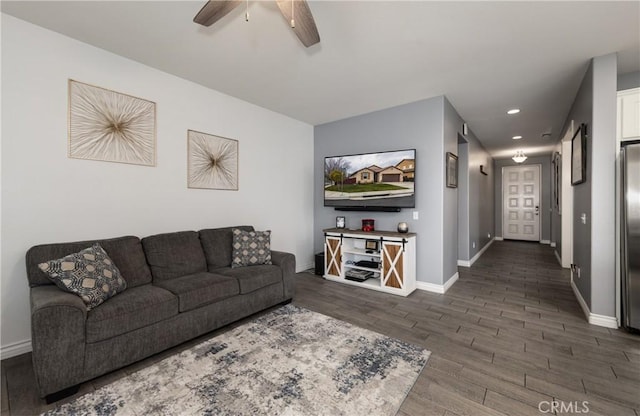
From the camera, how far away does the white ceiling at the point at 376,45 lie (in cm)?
207

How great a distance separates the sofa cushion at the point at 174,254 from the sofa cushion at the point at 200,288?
0.39 feet

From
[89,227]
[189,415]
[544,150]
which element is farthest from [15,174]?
→ [544,150]

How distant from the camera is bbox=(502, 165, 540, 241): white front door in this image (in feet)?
27.1

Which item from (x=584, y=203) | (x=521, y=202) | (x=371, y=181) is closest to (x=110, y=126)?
(x=371, y=181)

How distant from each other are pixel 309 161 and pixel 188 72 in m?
2.49

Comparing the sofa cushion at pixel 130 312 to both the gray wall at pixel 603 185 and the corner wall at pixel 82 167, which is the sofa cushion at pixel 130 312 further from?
the gray wall at pixel 603 185

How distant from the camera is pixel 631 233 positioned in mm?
2438

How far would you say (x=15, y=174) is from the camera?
2205 millimetres

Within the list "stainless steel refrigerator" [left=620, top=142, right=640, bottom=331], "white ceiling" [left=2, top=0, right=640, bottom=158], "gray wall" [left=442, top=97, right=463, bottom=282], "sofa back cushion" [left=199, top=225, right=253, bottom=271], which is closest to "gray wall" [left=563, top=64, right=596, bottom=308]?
"white ceiling" [left=2, top=0, right=640, bottom=158]

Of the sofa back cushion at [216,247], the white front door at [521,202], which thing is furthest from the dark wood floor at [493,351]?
the white front door at [521,202]

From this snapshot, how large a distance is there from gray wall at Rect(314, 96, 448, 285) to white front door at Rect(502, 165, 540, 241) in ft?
19.5

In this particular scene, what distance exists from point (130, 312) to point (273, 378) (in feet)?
3.80

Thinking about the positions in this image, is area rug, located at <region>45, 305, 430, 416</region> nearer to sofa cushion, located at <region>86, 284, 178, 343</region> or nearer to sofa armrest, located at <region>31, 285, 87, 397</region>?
sofa armrest, located at <region>31, 285, 87, 397</region>

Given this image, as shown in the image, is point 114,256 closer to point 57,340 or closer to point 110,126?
point 57,340
